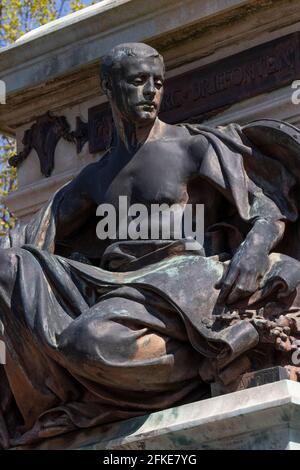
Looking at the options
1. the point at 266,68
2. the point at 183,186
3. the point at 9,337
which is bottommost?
the point at 9,337

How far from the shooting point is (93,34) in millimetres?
11008

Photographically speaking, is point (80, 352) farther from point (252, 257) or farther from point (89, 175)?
point (89, 175)

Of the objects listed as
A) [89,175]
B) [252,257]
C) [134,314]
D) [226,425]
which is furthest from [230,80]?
[226,425]

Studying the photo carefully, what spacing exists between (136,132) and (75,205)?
57 cm

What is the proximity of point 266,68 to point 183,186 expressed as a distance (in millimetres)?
953

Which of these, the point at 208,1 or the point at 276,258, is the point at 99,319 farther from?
the point at 208,1

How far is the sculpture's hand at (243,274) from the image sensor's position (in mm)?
9227

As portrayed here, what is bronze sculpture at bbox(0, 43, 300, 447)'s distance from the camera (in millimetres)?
9109

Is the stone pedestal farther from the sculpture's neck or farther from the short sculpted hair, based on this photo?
the short sculpted hair

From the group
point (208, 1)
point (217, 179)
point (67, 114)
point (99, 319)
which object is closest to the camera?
point (99, 319)

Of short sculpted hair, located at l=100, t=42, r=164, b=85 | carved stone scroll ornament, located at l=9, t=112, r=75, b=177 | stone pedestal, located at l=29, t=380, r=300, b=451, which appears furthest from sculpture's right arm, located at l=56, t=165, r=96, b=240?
stone pedestal, located at l=29, t=380, r=300, b=451

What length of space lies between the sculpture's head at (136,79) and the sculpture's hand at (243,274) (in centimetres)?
99

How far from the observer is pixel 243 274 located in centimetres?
926
